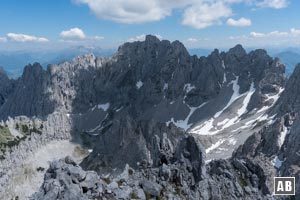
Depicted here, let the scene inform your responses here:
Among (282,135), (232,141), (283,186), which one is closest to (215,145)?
(232,141)

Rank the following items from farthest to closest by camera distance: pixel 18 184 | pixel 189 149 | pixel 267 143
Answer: pixel 18 184
pixel 267 143
pixel 189 149

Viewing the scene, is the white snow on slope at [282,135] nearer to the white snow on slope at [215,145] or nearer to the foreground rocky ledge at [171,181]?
the white snow on slope at [215,145]

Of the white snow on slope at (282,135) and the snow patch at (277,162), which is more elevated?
the white snow on slope at (282,135)

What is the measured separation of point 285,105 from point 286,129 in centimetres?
4289

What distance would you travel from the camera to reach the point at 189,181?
52.6m

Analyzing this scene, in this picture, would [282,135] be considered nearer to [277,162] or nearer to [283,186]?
[277,162]

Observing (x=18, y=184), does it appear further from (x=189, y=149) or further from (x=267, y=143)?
(x=189, y=149)

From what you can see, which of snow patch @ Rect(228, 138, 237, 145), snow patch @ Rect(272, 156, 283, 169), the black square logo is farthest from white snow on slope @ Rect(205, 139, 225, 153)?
the black square logo

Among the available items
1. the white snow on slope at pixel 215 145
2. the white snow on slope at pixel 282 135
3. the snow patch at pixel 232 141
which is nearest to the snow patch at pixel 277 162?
the white snow on slope at pixel 282 135

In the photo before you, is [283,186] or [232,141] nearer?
[283,186]

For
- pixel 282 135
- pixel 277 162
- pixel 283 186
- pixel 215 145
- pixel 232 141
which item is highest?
pixel 283 186

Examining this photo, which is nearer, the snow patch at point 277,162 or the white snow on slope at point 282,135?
the snow patch at point 277,162

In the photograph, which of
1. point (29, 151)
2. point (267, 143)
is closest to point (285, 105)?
point (267, 143)

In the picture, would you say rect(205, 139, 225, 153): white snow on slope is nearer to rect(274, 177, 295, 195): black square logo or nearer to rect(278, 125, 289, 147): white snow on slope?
Result: rect(278, 125, 289, 147): white snow on slope
